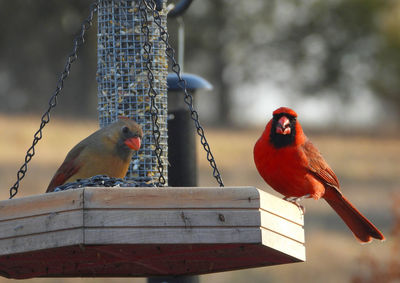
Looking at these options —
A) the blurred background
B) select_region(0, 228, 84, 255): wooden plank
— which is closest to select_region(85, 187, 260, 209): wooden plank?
select_region(0, 228, 84, 255): wooden plank

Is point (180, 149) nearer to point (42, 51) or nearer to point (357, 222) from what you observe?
point (357, 222)

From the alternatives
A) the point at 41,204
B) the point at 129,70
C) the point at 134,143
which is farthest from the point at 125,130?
the point at 41,204

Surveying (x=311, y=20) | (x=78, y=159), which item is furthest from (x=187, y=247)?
(x=311, y=20)

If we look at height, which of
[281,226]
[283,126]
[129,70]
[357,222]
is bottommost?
[281,226]

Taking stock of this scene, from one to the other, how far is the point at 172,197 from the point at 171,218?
8 cm

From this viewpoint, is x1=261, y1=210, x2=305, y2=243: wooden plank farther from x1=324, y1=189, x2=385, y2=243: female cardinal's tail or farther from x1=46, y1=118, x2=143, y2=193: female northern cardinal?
x1=324, y1=189, x2=385, y2=243: female cardinal's tail

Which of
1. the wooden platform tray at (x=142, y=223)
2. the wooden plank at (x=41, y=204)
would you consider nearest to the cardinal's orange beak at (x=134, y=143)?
the wooden platform tray at (x=142, y=223)

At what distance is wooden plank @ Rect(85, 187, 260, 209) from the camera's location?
112 inches

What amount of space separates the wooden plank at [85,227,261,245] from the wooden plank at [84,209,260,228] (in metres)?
0.02

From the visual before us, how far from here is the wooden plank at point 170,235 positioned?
2.81 m

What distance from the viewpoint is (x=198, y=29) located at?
2489cm

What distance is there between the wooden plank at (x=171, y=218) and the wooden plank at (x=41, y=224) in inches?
2.2

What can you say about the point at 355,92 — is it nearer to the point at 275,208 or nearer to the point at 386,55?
the point at 386,55

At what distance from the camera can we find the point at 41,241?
2.94 meters
